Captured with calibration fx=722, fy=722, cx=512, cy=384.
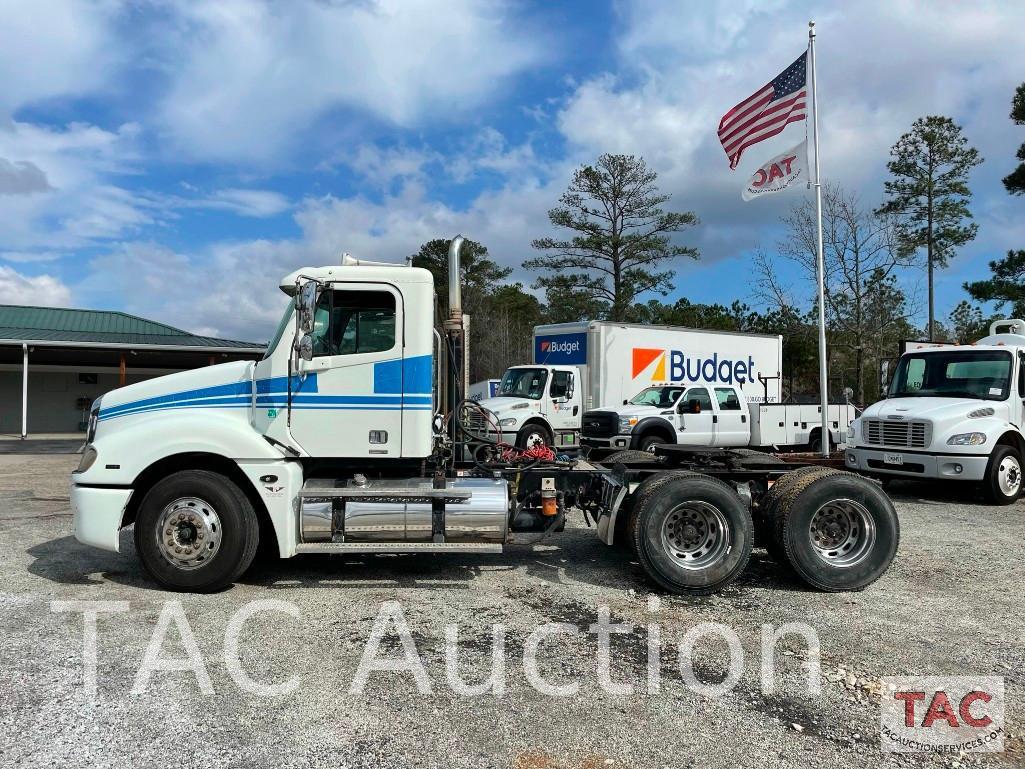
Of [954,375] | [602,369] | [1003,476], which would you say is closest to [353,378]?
[1003,476]

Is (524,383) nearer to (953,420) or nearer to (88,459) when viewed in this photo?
(953,420)

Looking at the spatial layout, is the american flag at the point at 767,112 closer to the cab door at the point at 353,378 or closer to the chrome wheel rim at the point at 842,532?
the chrome wheel rim at the point at 842,532

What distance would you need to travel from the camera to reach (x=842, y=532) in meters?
6.24

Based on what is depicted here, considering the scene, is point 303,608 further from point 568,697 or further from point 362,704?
point 568,697

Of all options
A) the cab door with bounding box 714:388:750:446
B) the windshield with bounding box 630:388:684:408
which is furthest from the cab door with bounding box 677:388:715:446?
the windshield with bounding box 630:388:684:408

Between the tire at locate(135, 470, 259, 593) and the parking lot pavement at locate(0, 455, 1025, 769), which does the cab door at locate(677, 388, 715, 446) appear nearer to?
the parking lot pavement at locate(0, 455, 1025, 769)

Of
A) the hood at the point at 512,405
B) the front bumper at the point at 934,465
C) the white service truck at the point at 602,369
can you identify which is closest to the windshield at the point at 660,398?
the white service truck at the point at 602,369

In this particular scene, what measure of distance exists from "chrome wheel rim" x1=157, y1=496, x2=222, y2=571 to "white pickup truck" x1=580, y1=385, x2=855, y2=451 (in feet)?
30.9

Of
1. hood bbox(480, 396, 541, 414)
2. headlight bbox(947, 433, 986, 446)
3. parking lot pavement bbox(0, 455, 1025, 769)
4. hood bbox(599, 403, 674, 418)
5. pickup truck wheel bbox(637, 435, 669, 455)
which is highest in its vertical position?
hood bbox(480, 396, 541, 414)

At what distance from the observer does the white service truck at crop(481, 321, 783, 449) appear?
Answer: 54.4 ft

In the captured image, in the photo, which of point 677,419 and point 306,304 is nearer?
point 306,304

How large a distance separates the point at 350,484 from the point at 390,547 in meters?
0.64

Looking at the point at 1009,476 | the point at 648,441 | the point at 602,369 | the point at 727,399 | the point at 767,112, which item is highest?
the point at 767,112
